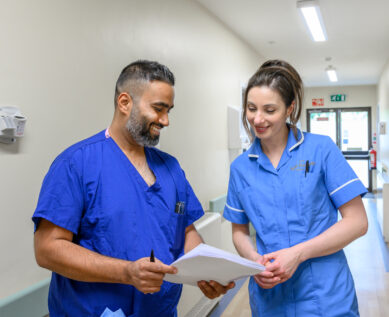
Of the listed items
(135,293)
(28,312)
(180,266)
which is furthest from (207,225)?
(180,266)

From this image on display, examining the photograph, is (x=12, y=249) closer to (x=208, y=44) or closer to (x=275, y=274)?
(x=275, y=274)

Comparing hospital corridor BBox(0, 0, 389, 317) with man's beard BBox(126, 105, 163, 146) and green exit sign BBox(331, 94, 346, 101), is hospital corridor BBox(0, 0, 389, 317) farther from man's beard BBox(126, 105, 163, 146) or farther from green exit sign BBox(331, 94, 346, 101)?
green exit sign BBox(331, 94, 346, 101)

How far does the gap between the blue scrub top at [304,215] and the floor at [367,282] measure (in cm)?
199

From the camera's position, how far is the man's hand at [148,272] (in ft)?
3.46

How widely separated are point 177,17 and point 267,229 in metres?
2.38

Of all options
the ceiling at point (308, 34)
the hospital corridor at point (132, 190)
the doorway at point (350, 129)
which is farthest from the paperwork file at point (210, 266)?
the doorway at point (350, 129)

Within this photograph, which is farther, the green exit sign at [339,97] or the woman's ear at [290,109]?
the green exit sign at [339,97]

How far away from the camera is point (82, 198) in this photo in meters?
1.20

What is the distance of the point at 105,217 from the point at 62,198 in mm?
138

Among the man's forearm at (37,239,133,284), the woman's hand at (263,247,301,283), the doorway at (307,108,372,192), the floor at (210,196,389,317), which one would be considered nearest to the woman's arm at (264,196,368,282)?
the woman's hand at (263,247,301,283)

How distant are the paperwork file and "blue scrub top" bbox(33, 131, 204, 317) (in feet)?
0.50

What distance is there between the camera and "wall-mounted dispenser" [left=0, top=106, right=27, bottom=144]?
1.56 m

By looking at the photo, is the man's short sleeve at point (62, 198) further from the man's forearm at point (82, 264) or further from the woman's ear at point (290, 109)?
the woman's ear at point (290, 109)

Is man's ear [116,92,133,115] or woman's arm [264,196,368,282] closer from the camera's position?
woman's arm [264,196,368,282]
